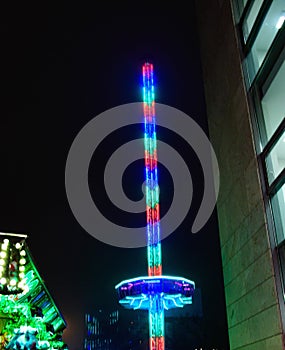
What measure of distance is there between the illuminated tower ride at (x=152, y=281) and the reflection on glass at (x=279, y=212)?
64.3 ft

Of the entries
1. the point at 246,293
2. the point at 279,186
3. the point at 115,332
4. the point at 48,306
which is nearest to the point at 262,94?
the point at 279,186

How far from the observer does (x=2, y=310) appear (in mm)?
14203

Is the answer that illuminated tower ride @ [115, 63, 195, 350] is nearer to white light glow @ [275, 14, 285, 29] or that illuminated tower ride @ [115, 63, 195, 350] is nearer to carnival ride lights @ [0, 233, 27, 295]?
carnival ride lights @ [0, 233, 27, 295]

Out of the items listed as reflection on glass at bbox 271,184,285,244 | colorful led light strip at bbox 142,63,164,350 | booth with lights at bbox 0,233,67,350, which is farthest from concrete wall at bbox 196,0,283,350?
colorful led light strip at bbox 142,63,164,350

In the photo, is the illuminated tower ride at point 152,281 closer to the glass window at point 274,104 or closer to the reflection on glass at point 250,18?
the reflection on glass at point 250,18

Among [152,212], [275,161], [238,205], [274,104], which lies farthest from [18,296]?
[152,212]

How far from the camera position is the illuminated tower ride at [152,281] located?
27922mm

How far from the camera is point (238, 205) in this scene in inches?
434

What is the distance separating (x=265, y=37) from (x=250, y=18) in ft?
3.44

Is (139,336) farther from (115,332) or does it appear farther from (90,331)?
(90,331)

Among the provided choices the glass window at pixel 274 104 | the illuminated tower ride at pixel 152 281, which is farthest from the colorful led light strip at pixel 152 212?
the glass window at pixel 274 104

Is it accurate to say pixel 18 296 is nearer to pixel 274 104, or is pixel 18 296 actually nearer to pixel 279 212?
pixel 279 212

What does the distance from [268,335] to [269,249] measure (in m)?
1.74

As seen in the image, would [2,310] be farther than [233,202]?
A: Yes
